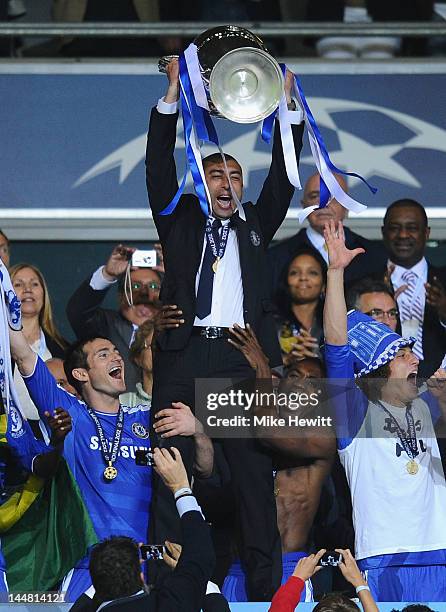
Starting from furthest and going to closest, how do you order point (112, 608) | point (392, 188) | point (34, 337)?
point (392, 188)
point (34, 337)
point (112, 608)

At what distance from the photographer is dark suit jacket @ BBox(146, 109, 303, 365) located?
7.51 m

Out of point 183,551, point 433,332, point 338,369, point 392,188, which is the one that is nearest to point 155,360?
point 338,369

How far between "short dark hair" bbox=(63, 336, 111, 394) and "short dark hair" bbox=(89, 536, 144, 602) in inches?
72.0

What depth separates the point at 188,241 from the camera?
7648 millimetres

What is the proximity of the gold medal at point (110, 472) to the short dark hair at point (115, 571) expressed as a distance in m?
1.22

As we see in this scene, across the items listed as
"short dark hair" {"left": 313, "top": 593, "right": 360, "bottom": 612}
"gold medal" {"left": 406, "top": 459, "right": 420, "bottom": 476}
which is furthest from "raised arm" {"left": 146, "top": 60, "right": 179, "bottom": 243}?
"short dark hair" {"left": 313, "top": 593, "right": 360, "bottom": 612}

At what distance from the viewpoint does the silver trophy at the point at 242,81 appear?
769 cm

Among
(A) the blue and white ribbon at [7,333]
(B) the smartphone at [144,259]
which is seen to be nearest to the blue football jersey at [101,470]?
(A) the blue and white ribbon at [7,333]

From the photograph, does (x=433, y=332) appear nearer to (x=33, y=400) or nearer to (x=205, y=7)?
(x=33, y=400)

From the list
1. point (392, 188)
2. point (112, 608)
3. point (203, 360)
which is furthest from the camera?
point (392, 188)

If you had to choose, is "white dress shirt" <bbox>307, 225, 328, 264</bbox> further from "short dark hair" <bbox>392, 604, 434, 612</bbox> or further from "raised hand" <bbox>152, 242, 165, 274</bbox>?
"short dark hair" <bbox>392, 604, 434, 612</bbox>

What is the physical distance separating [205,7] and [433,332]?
11.6 ft

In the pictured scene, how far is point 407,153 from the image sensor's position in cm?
1095

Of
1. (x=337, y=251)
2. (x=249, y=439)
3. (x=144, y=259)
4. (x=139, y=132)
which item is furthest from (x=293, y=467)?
(x=139, y=132)
